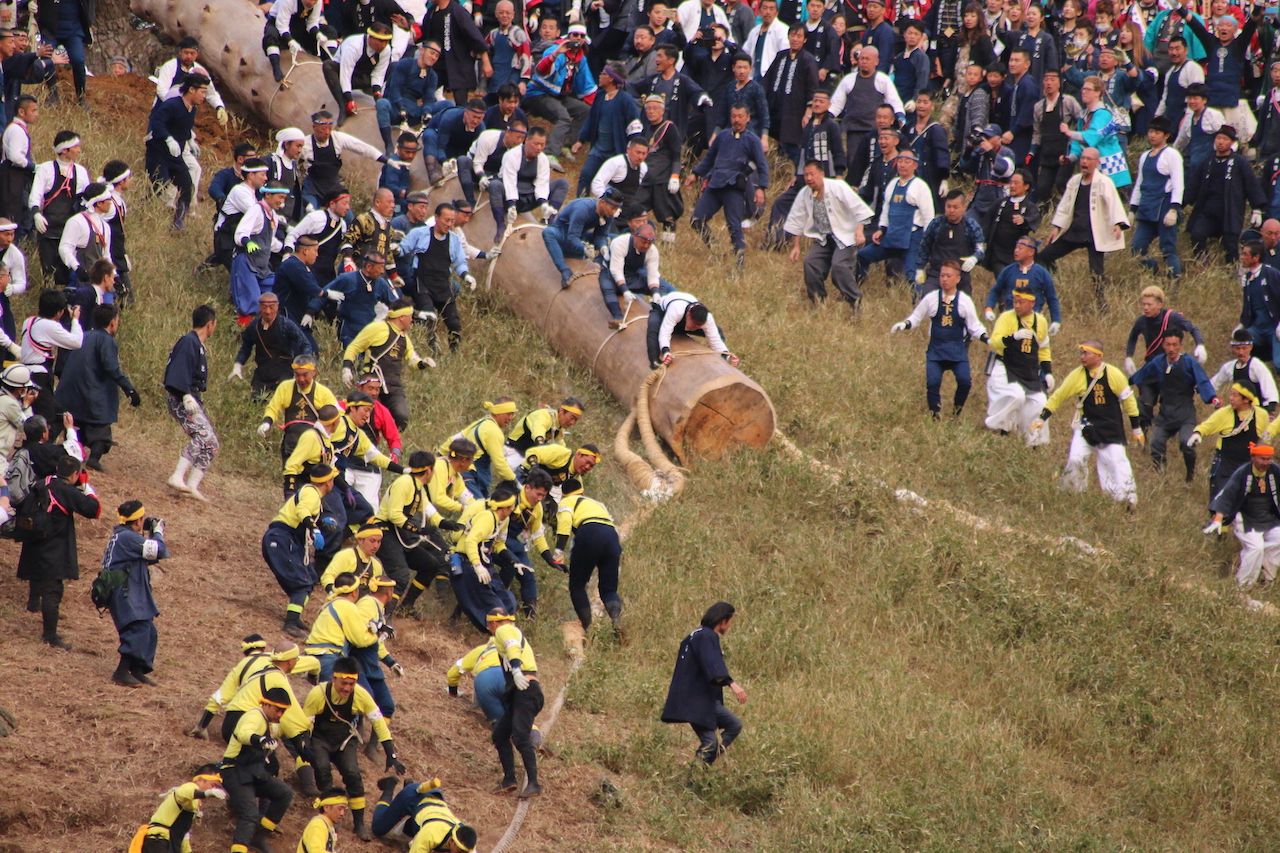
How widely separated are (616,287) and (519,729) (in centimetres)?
664

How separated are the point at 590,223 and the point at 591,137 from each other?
2993 millimetres

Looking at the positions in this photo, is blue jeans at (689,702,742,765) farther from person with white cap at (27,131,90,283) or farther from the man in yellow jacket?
person with white cap at (27,131,90,283)

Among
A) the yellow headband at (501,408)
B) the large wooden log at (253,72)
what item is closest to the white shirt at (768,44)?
the large wooden log at (253,72)

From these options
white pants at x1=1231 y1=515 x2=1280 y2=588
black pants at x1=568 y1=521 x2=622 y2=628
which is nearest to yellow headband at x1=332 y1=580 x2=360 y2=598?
black pants at x1=568 y1=521 x2=622 y2=628

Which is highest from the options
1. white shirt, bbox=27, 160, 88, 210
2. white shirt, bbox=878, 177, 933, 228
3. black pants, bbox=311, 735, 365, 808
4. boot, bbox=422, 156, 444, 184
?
white shirt, bbox=878, 177, 933, 228

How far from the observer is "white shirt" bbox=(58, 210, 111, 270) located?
1349 cm

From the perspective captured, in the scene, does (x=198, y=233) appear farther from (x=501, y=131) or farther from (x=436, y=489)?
(x=436, y=489)

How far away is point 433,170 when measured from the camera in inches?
688

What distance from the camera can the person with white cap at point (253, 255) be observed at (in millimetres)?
14500

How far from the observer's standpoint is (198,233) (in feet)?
55.9

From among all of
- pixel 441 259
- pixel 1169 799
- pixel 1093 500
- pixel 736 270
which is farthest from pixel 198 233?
pixel 1169 799

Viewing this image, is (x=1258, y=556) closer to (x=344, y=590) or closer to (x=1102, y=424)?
(x=1102, y=424)

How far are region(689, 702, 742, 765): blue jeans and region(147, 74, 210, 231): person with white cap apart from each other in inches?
364

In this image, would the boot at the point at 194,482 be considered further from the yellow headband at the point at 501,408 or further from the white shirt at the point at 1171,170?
the white shirt at the point at 1171,170
